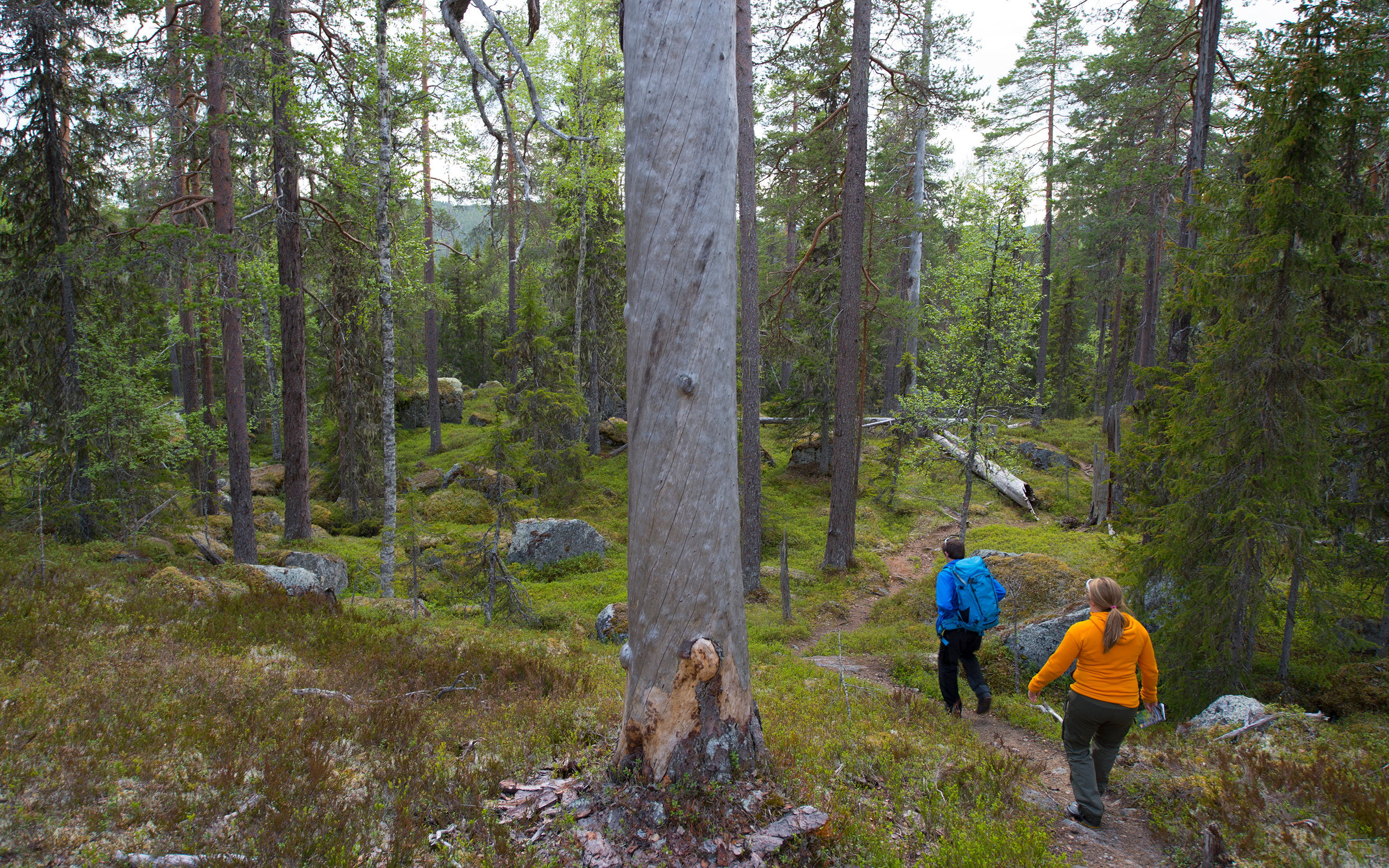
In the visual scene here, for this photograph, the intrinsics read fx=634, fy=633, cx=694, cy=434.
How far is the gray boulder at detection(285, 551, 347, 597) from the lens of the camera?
42.9ft

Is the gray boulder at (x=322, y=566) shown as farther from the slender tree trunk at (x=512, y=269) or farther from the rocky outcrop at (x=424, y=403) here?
the rocky outcrop at (x=424, y=403)

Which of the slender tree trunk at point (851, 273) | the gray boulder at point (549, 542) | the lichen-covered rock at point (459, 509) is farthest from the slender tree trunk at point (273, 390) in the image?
the slender tree trunk at point (851, 273)

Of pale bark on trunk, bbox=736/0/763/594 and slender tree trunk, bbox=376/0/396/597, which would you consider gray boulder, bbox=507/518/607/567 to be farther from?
pale bark on trunk, bbox=736/0/763/594

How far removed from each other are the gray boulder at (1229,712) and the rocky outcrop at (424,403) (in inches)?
1218

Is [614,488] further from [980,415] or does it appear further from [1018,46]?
[1018,46]

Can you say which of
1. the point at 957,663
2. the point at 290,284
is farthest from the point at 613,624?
the point at 290,284

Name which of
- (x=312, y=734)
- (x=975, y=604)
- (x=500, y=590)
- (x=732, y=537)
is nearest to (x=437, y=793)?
(x=312, y=734)

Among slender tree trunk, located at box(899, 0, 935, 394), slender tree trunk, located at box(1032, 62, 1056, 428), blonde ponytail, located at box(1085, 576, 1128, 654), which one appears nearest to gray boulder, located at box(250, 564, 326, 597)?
blonde ponytail, located at box(1085, 576, 1128, 654)

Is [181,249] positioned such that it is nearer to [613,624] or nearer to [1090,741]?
[613,624]

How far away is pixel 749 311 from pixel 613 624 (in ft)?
21.0

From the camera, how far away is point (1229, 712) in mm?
6305

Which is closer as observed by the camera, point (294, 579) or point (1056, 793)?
point (1056, 793)

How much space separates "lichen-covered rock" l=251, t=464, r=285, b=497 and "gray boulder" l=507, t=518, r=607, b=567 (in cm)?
1157

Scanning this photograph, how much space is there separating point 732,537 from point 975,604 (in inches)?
175
